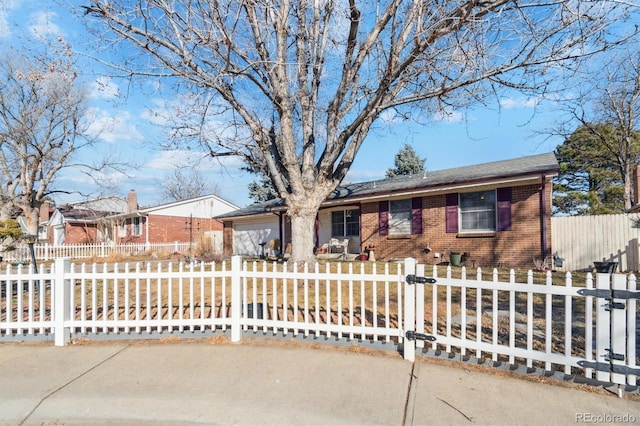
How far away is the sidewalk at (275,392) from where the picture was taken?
2768mm

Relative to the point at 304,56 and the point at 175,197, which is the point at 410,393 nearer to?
the point at 304,56

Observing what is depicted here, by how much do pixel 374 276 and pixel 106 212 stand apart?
31.8 m

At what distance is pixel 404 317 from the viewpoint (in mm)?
4090

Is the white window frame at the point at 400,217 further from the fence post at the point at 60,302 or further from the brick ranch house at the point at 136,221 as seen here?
the brick ranch house at the point at 136,221

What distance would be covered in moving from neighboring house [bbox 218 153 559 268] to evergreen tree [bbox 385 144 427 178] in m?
18.2

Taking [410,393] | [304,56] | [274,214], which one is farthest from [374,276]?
[274,214]

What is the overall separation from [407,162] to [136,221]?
24.3 meters

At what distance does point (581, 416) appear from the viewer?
2691 mm

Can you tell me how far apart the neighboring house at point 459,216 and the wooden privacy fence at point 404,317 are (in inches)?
209

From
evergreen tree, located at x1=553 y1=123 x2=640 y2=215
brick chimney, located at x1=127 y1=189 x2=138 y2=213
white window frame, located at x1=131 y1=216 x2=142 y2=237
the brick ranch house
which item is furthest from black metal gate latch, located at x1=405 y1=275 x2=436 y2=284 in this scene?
brick chimney, located at x1=127 y1=189 x2=138 y2=213

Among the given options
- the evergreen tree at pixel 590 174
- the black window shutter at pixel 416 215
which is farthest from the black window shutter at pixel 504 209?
the evergreen tree at pixel 590 174

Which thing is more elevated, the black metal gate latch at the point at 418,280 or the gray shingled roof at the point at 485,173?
the gray shingled roof at the point at 485,173

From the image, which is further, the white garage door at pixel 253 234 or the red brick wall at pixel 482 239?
the white garage door at pixel 253 234

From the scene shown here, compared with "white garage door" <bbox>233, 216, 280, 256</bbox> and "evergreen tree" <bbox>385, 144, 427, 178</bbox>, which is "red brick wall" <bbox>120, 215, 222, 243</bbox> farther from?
"evergreen tree" <bbox>385, 144, 427, 178</bbox>
